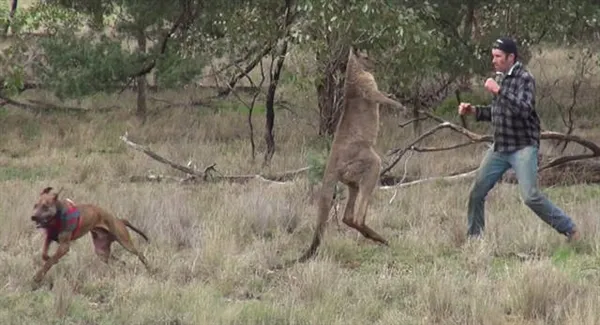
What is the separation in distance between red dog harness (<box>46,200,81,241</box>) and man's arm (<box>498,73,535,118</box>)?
3593mm

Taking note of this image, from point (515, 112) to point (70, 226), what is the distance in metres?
3.77

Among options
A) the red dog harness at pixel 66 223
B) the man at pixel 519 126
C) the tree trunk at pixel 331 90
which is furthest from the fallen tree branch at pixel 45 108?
the man at pixel 519 126

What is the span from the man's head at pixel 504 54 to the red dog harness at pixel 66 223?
3.68 meters

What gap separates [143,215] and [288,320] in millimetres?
3778

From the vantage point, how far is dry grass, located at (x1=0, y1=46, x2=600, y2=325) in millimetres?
6609

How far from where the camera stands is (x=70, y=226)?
755 centimetres

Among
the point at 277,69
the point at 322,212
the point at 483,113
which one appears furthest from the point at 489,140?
the point at 277,69

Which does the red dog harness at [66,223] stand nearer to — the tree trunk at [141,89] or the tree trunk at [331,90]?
the tree trunk at [331,90]

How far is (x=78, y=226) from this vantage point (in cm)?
762

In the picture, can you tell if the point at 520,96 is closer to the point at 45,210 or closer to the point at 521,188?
the point at 521,188

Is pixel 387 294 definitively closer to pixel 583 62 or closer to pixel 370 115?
pixel 370 115

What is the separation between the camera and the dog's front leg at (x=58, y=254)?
744cm

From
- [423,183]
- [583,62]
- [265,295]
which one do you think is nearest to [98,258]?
[265,295]

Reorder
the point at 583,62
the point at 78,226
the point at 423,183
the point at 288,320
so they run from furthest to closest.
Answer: the point at 583,62 < the point at 423,183 < the point at 78,226 < the point at 288,320
